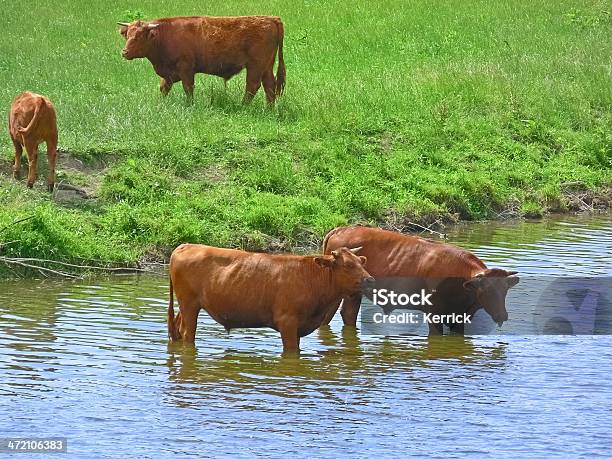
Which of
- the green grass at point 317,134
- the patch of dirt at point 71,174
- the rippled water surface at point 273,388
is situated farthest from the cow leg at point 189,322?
the patch of dirt at point 71,174

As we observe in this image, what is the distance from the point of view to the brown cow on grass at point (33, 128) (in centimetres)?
1580

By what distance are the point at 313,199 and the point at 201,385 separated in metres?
6.68

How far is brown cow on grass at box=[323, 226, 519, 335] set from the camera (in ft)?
41.2

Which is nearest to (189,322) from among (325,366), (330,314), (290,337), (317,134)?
(290,337)

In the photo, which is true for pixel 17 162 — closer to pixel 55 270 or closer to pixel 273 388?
pixel 55 270

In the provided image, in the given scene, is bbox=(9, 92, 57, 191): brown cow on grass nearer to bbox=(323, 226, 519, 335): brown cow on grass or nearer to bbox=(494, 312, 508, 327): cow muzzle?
bbox=(323, 226, 519, 335): brown cow on grass

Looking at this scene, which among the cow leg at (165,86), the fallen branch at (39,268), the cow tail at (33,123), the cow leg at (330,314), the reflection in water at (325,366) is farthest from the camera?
the cow leg at (165,86)

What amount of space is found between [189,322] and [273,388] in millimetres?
1496

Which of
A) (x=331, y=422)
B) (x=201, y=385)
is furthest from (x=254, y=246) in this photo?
(x=331, y=422)

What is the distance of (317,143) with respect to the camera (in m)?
19.3

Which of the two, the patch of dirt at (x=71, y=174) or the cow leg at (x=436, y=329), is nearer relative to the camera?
the cow leg at (x=436, y=329)

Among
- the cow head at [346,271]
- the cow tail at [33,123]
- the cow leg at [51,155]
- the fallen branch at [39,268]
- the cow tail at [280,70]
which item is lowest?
the fallen branch at [39,268]

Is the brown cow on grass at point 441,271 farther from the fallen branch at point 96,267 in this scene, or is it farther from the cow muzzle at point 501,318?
the fallen branch at point 96,267

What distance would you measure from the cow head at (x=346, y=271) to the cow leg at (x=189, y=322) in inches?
46.7
